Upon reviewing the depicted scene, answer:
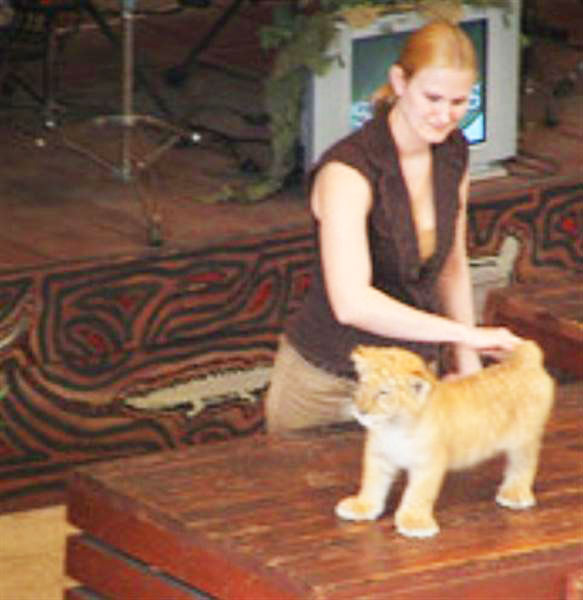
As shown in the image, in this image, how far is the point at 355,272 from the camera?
418cm

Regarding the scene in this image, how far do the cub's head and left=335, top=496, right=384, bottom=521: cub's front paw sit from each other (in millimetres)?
171

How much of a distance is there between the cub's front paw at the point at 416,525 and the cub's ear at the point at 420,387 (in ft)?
0.62

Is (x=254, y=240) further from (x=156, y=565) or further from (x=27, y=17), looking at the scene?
(x=156, y=565)

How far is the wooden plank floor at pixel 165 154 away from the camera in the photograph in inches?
271

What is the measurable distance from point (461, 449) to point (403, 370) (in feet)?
0.66

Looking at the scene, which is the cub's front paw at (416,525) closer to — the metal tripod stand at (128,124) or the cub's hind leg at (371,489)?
the cub's hind leg at (371,489)

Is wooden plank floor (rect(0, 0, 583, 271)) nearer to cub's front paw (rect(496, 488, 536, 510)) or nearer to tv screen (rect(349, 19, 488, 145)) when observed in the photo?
tv screen (rect(349, 19, 488, 145))

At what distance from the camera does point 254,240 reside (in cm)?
677

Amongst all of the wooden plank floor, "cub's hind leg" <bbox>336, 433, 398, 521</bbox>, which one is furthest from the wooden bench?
the wooden plank floor

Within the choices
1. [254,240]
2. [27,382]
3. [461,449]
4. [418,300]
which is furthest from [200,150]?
[461,449]

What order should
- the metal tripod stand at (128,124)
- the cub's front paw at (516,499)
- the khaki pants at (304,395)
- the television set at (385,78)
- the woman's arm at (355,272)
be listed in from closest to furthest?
the cub's front paw at (516,499)
the woman's arm at (355,272)
the khaki pants at (304,395)
the television set at (385,78)
the metal tripod stand at (128,124)

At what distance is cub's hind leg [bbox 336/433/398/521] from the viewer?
391 cm

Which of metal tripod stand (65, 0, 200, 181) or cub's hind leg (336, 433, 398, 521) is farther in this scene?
metal tripod stand (65, 0, 200, 181)

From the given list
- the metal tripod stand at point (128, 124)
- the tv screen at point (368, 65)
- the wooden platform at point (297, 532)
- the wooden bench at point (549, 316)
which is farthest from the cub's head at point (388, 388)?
the metal tripod stand at point (128, 124)
